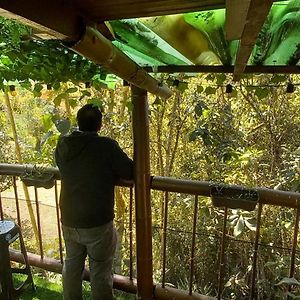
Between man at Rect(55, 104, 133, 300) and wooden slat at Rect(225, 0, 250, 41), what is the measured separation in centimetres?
135

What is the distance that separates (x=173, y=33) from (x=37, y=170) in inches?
57.9

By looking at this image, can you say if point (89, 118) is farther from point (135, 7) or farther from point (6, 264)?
point (135, 7)

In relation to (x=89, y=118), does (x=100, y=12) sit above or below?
above

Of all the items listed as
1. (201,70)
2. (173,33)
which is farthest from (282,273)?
(173,33)

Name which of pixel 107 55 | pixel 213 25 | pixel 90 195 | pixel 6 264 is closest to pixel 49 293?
pixel 6 264

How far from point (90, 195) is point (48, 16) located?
1520 mm

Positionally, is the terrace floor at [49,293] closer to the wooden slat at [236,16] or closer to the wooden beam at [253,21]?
the wooden beam at [253,21]

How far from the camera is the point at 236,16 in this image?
2.55 feet

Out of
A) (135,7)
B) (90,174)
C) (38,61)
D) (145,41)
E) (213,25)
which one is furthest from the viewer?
(90,174)

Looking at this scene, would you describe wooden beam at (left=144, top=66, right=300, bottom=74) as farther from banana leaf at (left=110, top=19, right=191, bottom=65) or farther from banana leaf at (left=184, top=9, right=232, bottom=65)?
banana leaf at (left=184, top=9, right=232, bottom=65)

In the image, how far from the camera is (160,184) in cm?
223

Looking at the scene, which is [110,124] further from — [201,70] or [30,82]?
Answer: [201,70]

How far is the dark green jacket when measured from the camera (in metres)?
2.14

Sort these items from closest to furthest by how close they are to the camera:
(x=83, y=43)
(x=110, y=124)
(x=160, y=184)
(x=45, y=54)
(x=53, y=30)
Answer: (x=53, y=30)
(x=83, y=43)
(x=45, y=54)
(x=160, y=184)
(x=110, y=124)
